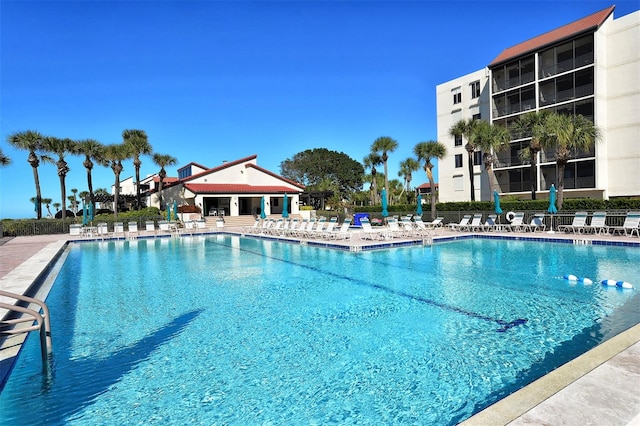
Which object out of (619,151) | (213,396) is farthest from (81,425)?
(619,151)

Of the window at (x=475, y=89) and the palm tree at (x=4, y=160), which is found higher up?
the window at (x=475, y=89)

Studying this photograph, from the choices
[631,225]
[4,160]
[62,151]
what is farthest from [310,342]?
[62,151]

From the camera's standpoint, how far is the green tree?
67500 mm

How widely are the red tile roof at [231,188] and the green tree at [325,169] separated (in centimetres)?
2590

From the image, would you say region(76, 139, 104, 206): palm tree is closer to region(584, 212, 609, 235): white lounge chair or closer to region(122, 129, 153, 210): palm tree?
region(122, 129, 153, 210): palm tree

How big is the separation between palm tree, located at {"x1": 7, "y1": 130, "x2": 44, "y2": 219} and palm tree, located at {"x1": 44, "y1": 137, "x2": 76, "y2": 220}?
0.72 m

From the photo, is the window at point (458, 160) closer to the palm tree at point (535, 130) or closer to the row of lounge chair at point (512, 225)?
the palm tree at point (535, 130)

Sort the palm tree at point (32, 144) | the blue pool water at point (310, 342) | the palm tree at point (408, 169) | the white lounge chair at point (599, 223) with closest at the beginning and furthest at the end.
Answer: the blue pool water at point (310, 342) → the white lounge chair at point (599, 223) → the palm tree at point (32, 144) → the palm tree at point (408, 169)

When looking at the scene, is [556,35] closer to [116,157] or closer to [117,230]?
[117,230]

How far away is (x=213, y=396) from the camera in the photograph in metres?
3.80

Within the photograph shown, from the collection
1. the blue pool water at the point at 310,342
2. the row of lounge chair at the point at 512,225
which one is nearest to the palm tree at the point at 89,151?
the blue pool water at the point at 310,342

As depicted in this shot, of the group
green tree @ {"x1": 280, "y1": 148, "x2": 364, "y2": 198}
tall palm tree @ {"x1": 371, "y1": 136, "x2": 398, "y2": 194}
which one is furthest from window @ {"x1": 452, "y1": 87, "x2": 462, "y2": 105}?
green tree @ {"x1": 280, "y1": 148, "x2": 364, "y2": 198}

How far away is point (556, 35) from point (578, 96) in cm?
619

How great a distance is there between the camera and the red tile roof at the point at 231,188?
35.9m
